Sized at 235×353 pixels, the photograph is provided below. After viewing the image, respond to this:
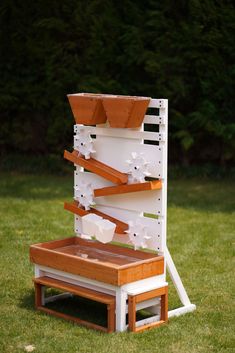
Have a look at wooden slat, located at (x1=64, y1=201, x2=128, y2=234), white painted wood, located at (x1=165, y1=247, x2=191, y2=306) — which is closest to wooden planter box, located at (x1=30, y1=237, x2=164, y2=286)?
white painted wood, located at (x1=165, y1=247, x2=191, y2=306)

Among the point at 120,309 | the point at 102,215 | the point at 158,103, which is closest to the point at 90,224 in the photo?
the point at 102,215

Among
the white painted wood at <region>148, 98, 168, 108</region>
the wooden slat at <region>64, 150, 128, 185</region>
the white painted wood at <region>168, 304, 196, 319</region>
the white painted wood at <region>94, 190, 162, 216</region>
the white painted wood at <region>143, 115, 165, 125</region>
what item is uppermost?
the white painted wood at <region>148, 98, 168, 108</region>

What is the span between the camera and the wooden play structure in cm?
550

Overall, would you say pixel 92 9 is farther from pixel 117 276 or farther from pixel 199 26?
pixel 117 276

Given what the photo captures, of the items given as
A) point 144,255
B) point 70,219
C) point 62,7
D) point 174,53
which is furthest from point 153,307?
point 62,7

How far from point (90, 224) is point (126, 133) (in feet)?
2.43

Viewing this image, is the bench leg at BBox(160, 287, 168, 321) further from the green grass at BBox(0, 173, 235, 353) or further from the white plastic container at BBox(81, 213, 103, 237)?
the white plastic container at BBox(81, 213, 103, 237)

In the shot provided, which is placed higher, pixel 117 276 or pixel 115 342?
pixel 117 276

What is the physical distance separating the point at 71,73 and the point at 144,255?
20.4 ft

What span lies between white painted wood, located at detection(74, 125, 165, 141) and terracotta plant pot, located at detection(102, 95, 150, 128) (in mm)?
85

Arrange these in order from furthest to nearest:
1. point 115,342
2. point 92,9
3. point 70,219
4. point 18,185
Result: point 92,9 < point 18,185 < point 70,219 < point 115,342

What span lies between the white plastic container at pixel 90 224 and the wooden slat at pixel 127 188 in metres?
0.18

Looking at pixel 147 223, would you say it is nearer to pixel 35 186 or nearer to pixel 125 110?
pixel 125 110

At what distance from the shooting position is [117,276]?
210 inches
